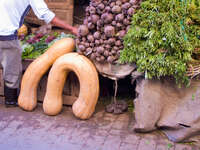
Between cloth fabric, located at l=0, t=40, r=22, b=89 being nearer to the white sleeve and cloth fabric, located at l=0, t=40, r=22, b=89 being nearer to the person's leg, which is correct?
the person's leg

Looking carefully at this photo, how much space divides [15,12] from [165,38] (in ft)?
6.60

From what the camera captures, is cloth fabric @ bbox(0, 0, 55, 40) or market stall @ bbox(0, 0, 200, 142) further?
cloth fabric @ bbox(0, 0, 55, 40)

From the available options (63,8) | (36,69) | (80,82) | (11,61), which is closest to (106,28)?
(80,82)

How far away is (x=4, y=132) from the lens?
3.61 m

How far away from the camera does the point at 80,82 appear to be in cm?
374

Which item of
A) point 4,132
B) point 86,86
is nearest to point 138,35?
point 86,86

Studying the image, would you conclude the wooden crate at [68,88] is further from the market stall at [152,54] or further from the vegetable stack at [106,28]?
the vegetable stack at [106,28]

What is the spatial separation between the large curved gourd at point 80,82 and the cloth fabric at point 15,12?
63 cm

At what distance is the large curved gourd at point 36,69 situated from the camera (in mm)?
3967

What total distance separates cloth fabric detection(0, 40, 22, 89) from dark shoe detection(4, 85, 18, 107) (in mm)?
67

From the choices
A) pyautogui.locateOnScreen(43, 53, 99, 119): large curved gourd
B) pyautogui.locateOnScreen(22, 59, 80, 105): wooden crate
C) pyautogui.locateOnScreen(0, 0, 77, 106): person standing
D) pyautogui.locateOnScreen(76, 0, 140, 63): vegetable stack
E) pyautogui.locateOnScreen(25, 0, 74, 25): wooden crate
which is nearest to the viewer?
pyautogui.locateOnScreen(76, 0, 140, 63): vegetable stack

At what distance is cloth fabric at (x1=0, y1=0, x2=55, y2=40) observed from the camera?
377cm

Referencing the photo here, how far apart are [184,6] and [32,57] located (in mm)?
2296

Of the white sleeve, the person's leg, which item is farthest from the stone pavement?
the white sleeve
